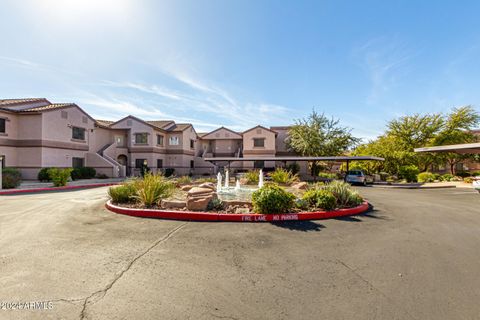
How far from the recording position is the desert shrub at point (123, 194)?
973cm

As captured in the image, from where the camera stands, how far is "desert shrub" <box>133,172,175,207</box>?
29.6 ft

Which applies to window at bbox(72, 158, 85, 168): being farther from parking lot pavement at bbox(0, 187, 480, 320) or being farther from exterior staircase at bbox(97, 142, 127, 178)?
parking lot pavement at bbox(0, 187, 480, 320)

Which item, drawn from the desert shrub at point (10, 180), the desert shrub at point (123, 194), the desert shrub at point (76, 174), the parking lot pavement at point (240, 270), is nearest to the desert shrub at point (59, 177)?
the desert shrub at point (10, 180)

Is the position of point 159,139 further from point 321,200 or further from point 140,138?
point 321,200

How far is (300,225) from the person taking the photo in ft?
23.5

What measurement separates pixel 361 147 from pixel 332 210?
29396 mm

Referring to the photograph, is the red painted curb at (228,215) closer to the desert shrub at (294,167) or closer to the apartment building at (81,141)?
the apartment building at (81,141)

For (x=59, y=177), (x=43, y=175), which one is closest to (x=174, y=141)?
(x=43, y=175)

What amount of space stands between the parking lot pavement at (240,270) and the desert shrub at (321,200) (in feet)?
3.79

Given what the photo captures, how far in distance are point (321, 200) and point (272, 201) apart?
2.13 m

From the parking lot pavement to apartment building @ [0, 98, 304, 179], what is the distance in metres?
21.0

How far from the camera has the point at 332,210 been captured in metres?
8.55

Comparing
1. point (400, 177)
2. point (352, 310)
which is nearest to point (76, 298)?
point (352, 310)

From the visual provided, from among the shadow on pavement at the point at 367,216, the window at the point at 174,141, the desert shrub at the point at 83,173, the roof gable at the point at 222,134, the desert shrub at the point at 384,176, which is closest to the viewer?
the shadow on pavement at the point at 367,216
